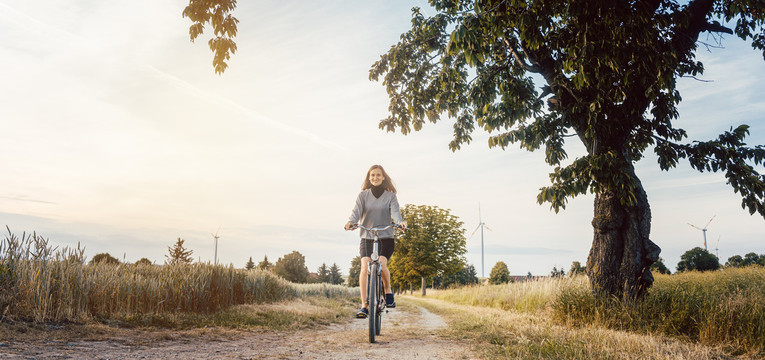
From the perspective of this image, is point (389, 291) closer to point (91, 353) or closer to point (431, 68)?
point (91, 353)

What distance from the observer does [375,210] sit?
7527 mm

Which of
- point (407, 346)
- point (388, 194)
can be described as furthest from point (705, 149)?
point (407, 346)

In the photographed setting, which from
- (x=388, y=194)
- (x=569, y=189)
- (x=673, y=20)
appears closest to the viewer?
(x=388, y=194)

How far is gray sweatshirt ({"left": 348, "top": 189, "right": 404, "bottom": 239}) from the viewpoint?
7.48 m

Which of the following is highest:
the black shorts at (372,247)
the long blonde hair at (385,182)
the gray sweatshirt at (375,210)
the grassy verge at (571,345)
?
the long blonde hair at (385,182)

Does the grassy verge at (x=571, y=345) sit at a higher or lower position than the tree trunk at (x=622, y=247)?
lower

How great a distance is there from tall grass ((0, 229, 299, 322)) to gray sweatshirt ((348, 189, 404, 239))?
469 centimetres

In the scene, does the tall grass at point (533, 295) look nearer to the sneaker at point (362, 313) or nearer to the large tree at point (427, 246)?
the sneaker at point (362, 313)

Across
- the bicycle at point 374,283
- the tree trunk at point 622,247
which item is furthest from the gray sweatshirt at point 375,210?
the tree trunk at point 622,247

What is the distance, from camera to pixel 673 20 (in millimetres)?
9359

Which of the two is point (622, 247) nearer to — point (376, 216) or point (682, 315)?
point (682, 315)

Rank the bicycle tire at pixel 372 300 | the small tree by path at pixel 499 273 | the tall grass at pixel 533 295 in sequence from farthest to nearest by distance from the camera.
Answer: the small tree by path at pixel 499 273, the tall grass at pixel 533 295, the bicycle tire at pixel 372 300

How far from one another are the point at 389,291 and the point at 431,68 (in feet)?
22.4

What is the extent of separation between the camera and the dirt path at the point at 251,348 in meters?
5.36
